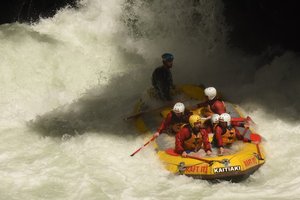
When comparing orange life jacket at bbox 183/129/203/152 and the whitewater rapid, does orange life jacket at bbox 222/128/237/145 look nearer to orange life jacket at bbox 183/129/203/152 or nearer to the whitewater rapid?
orange life jacket at bbox 183/129/203/152

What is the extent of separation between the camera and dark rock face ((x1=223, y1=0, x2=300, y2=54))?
36.3 feet

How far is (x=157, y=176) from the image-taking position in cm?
736

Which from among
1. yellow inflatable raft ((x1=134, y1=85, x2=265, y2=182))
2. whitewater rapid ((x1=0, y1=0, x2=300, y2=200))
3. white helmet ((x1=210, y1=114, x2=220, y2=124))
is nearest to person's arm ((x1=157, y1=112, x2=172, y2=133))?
yellow inflatable raft ((x1=134, y1=85, x2=265, y2=182))

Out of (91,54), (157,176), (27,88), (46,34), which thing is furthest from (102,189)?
(46,34)

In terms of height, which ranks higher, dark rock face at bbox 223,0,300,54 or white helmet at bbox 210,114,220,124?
dark rock face at bbox 223,0,300,54

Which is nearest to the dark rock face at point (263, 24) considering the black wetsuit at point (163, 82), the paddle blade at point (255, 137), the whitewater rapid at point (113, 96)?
the whitewater rapid at point (113, 96)

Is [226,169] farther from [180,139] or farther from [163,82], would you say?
[163,82]

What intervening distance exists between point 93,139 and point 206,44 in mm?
4726

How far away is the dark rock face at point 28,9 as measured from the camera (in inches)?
538

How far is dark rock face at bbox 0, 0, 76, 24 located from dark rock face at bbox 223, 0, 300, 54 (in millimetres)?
4651

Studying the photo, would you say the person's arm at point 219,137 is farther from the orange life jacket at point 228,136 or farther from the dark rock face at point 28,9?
the dark rock face at point 28,9

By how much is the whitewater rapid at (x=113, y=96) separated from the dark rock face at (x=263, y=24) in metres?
0.27

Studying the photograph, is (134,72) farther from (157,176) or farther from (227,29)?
(157,176)

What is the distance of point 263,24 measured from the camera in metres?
11.8
